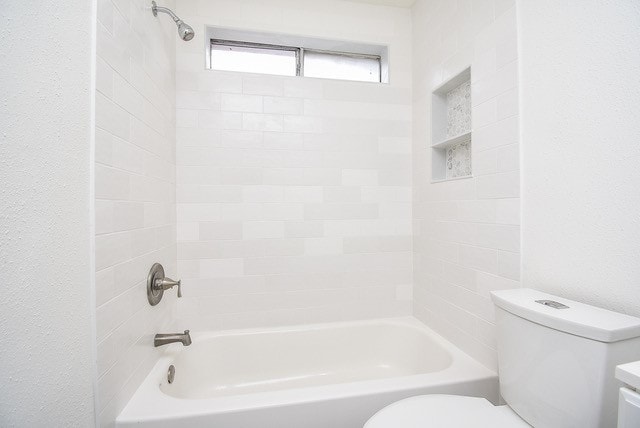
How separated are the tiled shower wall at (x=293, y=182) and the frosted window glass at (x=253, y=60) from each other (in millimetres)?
169

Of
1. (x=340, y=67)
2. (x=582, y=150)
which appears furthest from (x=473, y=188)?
(x=340, y=67)

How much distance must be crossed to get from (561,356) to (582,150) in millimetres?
635

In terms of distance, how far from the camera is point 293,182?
5.69 ft

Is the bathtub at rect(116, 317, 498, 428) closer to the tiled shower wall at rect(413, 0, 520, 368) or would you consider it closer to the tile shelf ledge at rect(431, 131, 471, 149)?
the tiled shower wall at rect(413, 0, 520, 368)

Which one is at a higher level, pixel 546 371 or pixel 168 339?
pixel 546 371

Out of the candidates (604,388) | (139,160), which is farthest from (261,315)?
(604,388)

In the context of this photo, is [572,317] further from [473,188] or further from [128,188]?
[128,188]

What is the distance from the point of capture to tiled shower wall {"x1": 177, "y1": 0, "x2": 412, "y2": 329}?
64.7 inches

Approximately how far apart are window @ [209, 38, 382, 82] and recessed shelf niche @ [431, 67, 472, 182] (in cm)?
57

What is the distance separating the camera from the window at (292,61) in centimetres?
181

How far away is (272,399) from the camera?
1.03 meters

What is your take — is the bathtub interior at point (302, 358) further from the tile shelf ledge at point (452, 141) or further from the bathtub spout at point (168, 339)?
the tile shelf ledge at point (452, 141)

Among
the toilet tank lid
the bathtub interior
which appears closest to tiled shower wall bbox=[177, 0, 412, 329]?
the bathtub interior

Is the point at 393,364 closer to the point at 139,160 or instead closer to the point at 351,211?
the point at 351,211
